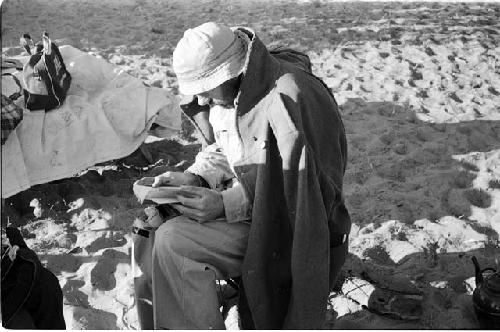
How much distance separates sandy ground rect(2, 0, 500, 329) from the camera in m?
3.17

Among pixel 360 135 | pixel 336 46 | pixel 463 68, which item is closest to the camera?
pixel 360 135

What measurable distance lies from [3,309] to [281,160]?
1322 millimetres

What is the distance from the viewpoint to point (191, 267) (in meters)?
2.34

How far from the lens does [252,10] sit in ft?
25.9

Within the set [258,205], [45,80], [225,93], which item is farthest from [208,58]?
[45,80]

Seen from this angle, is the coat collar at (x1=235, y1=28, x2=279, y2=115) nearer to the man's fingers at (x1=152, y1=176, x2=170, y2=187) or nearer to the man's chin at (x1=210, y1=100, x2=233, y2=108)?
the man's chin at (x1=210, y1=100, x2=233, y2=108)

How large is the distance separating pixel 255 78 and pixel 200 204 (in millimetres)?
571

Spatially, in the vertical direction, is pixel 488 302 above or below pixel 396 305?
above

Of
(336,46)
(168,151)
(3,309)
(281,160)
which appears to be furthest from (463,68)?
(3,309)

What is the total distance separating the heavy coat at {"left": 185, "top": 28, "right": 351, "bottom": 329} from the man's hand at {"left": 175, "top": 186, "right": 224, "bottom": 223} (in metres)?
0.14

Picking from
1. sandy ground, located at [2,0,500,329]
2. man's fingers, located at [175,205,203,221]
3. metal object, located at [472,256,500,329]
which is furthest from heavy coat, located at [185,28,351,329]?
metal object, located at [472,256,500,329]

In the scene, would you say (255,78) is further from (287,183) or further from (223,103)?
(287,183)

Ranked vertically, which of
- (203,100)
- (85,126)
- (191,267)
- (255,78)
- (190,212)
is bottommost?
(85,126)

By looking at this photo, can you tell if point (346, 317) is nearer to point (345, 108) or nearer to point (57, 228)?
point (57, 228)
